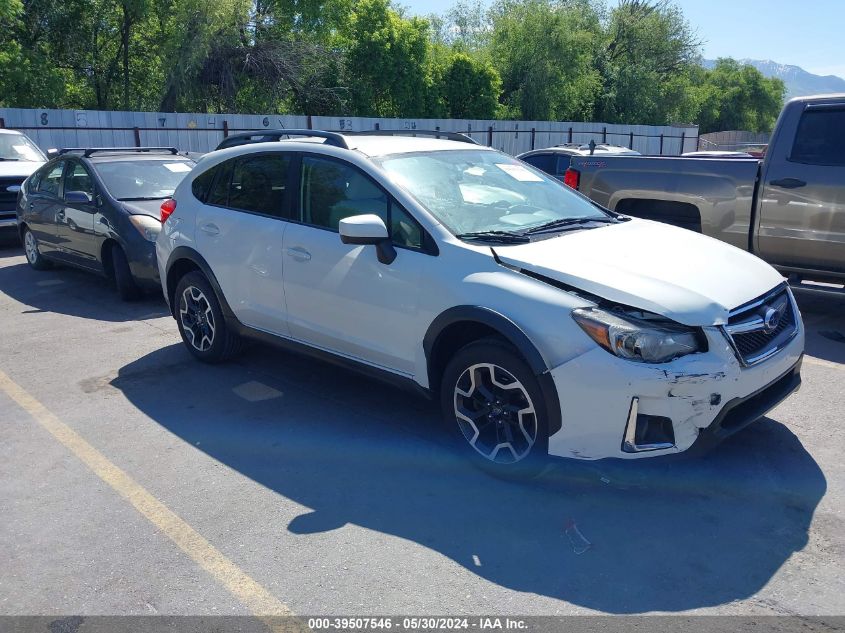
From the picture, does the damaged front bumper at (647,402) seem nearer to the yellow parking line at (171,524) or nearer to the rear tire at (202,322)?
the yellow parking line at (171,524)

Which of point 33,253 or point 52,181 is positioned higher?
point 52,181

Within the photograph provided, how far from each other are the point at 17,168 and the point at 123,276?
219 inches

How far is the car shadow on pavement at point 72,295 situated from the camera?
25.6 ft

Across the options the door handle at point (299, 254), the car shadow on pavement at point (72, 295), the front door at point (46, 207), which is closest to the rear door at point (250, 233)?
the door handle at point (299, 254)

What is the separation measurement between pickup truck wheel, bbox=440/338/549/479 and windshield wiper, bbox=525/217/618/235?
866 mm

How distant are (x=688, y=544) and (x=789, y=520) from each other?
0.58 metres

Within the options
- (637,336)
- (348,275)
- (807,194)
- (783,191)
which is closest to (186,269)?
(348,275)

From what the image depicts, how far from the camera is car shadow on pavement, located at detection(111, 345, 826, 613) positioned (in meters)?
3.17

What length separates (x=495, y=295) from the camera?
148 inches

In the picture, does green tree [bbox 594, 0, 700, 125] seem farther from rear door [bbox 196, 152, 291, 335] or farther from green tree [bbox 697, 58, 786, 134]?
rear door [bbox 196, 152, 291, 335]

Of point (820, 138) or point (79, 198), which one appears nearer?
point (820, 138)

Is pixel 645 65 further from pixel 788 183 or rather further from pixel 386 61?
pixel 788 183

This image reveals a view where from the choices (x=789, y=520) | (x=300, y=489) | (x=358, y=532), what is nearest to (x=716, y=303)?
(x=789, y=520)

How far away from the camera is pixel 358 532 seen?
3.54 metres
